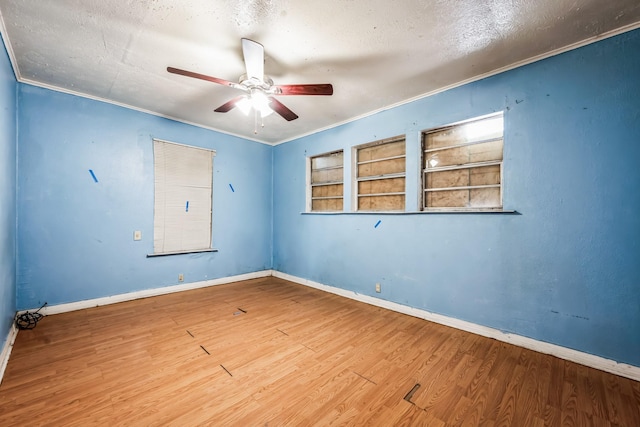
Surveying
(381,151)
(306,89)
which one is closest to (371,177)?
Answer: (381,151)

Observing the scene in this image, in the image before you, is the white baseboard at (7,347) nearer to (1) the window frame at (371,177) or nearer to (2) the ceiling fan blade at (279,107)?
(2) the ceiling fan blade at (279,107)

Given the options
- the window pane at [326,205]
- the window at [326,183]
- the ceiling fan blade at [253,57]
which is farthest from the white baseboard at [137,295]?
the ceiling fan blade at [253,57]

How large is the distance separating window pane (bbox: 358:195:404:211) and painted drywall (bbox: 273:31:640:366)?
0.82ft

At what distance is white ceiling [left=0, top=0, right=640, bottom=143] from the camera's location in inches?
74.0

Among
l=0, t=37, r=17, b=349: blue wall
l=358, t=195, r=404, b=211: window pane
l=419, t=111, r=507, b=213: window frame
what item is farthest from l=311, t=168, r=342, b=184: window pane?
l=0, t=37, r=17, b=349: blue wall

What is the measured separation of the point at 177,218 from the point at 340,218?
270 centimetres

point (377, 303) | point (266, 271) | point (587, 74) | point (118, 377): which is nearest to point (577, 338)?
point (377, 303)

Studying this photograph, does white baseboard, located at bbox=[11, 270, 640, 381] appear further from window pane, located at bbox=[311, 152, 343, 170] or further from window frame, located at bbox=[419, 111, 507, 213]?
window pane, located at bbox=[311, 152, 343, 170]

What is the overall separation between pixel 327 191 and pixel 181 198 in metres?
2.49

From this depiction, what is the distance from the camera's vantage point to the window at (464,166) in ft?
9.03

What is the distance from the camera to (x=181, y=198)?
4211 millimetres

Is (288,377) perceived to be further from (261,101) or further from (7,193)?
(7,193)

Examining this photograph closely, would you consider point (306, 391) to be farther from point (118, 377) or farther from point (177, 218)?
point (177, 218)

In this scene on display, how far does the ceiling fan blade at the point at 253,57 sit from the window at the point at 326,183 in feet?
7.35
